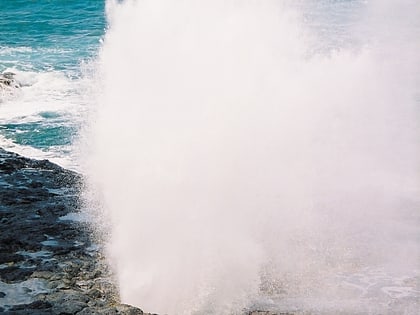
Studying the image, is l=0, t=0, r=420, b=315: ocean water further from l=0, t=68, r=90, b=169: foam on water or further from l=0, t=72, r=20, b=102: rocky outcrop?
l=0, t=72, r=20, b=102: rocky outcrop

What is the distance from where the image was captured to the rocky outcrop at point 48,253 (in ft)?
35.6

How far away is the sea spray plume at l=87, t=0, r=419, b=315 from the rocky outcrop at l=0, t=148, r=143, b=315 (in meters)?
0.68

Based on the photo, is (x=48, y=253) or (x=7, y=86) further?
(x=7, y=86)

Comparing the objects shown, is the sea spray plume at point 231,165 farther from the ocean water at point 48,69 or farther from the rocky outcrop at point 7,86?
the rocky outcrop at point 7,86

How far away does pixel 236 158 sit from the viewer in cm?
1748

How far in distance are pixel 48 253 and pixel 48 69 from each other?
22.5 meters

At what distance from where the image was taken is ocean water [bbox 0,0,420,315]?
12.2m

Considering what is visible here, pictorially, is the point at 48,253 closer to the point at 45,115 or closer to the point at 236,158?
the point at 236,158

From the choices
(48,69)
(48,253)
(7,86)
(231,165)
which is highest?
(48,69)

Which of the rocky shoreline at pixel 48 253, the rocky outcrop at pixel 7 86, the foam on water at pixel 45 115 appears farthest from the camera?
the rocky outcrop at pixel 7 86

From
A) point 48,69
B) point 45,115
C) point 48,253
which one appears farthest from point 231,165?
point 48,69

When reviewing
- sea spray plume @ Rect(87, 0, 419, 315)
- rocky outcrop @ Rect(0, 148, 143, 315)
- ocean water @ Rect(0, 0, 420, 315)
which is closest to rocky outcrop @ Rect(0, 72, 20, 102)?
ocean water @ Rect(0, 0, 420, 315)

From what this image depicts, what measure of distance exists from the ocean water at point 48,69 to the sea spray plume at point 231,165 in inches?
157

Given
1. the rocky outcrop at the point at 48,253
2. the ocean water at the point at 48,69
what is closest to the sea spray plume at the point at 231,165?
the rocky outcrop at the point at 48,253
